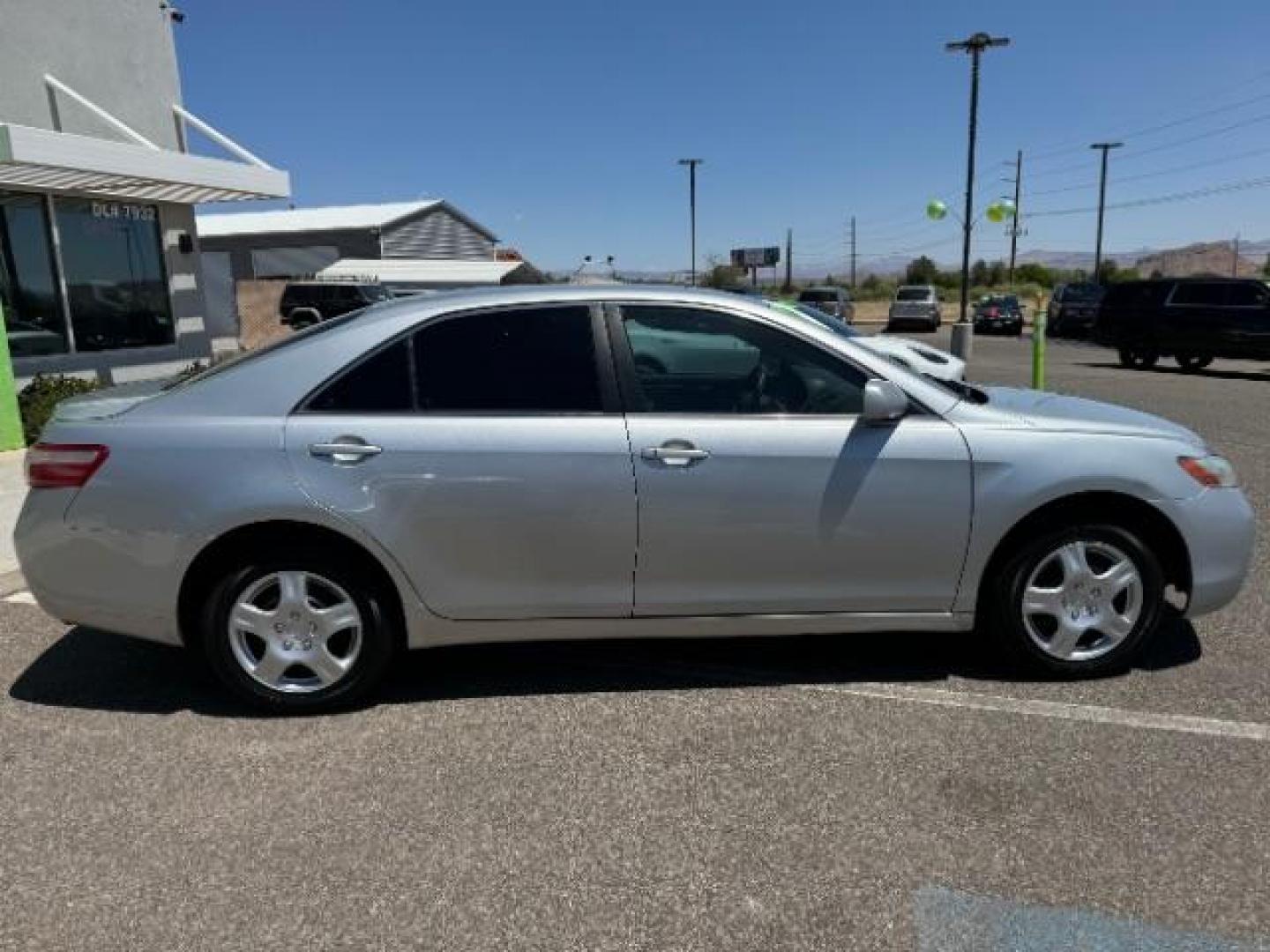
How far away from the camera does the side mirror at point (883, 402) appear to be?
3512 mm

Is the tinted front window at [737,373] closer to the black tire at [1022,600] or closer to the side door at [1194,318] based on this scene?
the black tire at [1022,600]

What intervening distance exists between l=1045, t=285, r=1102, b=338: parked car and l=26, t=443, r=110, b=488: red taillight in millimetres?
30070

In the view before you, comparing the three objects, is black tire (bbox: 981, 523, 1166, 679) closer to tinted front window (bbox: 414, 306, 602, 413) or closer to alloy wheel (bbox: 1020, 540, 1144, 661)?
alloy wheel (bbox: 1020, 540, 1144, 661)

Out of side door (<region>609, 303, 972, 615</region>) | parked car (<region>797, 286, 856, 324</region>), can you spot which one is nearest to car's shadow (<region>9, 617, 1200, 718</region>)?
side door (<region>609, 303, 972, 615</region>)

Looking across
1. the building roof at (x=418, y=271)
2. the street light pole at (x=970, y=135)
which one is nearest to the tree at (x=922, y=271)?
the building roof at (x=418, y=271)

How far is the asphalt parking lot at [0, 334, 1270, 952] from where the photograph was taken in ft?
8.24

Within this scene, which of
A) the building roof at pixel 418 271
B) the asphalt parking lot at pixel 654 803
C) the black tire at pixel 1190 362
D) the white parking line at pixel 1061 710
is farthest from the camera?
the building roof at pixel 418 271

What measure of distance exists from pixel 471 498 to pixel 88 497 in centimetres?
140

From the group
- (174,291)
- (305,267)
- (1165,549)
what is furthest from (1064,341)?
(305,267)

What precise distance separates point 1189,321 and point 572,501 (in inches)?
742

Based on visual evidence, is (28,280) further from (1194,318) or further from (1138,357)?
(1138,357)

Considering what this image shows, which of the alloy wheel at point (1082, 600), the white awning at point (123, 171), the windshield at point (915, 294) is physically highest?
the white awning at point (123, 171)

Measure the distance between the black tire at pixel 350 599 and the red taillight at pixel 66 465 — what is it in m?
0.61

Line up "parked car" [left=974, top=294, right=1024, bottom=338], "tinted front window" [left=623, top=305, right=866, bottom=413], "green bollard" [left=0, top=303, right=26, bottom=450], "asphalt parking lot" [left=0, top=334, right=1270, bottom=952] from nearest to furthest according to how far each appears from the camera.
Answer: "asphalt parking lot" [left=0, top=334, right=1270, bottom=952] → "tinted front window" [left=623, top=305, right=866, bottom=413] → "green bollard" [left=0, top=303, right=26, bottom=450] → "parked car" [left=974, top=294, right=1024, bottom=338]
